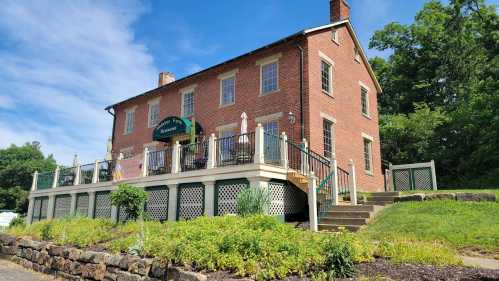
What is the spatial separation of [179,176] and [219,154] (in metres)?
1.78

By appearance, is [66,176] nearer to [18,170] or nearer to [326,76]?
[326,76]

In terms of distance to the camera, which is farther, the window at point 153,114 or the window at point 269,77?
the window at point 153,114

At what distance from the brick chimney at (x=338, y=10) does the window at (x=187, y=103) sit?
844 cm

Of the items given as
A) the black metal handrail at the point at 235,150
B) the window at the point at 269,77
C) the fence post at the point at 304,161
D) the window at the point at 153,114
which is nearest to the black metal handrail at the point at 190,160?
the black metal handrail at the point at 235,150

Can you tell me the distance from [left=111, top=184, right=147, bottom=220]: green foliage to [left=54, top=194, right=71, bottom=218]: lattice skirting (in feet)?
29.7

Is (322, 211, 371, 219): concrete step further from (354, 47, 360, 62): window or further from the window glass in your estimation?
(354, 47, 360, 62): window

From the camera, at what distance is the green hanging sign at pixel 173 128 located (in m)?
17.9

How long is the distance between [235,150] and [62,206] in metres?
12.7

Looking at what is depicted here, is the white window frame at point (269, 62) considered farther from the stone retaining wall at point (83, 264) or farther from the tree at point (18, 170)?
the tree at point (18, 170)

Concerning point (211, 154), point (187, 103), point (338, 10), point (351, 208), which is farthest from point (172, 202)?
point (338, 10)

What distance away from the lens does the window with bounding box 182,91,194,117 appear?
20281 millimetres

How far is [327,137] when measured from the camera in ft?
52.5

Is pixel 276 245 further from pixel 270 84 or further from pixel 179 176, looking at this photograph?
pixel 270 84

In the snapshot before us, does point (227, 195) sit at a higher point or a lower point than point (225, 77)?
lower
